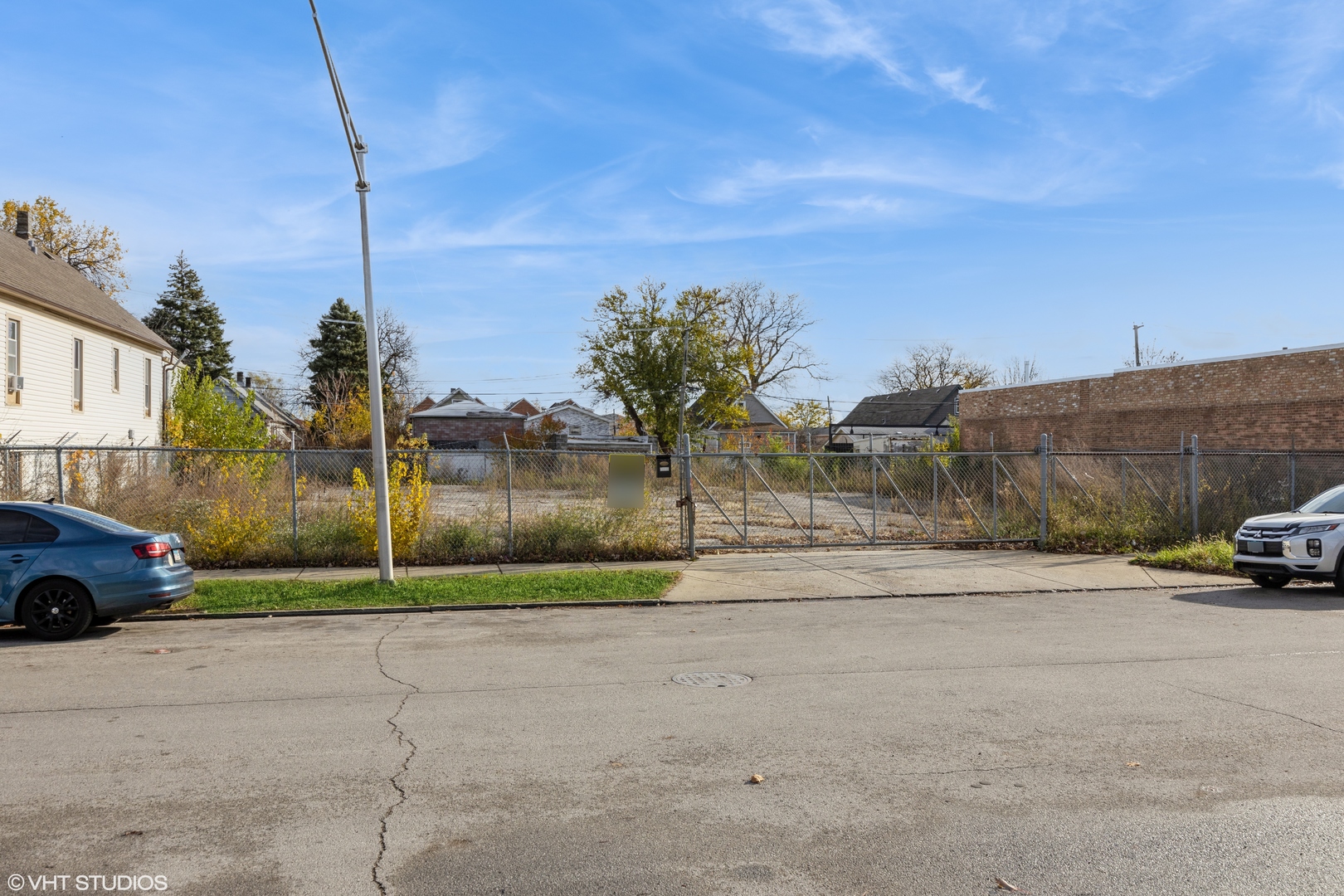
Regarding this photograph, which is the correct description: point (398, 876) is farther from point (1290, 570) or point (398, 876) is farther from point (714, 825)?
point (1290, 570)

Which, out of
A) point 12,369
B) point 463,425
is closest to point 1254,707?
point 12,369

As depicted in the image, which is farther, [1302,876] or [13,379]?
[13,379]

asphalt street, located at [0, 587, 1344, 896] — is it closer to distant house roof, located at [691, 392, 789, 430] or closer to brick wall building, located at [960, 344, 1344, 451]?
brick wall building, located at [960, 344, 1344, 451]

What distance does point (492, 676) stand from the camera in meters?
8.23

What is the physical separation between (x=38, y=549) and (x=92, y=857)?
6.99 metres

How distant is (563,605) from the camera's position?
12.6 meters

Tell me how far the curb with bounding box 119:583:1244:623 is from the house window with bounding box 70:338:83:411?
1855cm

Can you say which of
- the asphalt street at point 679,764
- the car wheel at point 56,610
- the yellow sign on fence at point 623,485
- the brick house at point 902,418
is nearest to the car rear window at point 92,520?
the car wheel at point 56,610

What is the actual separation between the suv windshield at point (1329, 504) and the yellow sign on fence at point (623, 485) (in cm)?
1045

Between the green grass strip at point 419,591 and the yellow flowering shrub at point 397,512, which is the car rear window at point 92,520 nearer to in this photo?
the green grass strip at point 419,591

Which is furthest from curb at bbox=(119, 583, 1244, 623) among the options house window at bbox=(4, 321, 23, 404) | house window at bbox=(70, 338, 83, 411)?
house window at bbox=(70, 338, 83, 411)

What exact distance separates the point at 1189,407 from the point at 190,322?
5626 centimetres

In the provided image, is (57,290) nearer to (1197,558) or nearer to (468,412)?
(1197,558)

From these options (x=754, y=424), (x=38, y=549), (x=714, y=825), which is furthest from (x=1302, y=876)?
(x=754, y=424)
